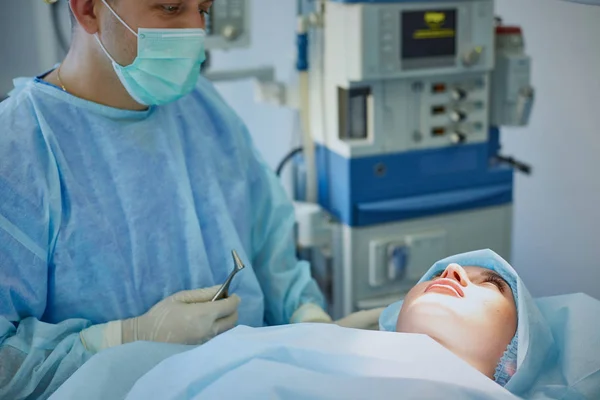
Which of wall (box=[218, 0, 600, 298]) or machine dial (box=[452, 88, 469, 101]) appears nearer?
wall (box=[218, 0, 600, 298])

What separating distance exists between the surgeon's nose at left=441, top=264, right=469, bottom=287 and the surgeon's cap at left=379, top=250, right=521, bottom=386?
0.08 feet

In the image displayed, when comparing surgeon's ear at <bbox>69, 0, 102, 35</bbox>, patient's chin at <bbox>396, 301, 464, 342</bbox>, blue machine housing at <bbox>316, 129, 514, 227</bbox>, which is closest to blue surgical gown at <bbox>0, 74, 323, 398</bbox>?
surgeon's ear at <bbox>69, 0, 102, 35</bbox>

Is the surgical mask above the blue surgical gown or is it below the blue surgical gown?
above

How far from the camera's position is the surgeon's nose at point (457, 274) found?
1390 mm

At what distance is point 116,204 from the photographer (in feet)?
4.80

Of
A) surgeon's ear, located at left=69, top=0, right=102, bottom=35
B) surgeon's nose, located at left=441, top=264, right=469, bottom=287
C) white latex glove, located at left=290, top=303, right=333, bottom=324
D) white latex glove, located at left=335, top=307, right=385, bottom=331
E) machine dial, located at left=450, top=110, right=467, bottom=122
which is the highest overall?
surgeon's ear, located at left=69, top=0, right=102, bottom=35

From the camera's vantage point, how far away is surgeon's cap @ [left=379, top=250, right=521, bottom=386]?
1303 mm

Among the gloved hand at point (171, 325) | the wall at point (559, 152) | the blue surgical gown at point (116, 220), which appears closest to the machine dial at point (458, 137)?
the wall at point (559, 152)

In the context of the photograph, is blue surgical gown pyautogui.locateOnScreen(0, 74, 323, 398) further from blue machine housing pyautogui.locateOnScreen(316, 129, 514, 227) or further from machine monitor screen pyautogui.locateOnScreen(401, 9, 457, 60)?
machine monitor screen pyautogui.locateOnScreen(401, 9, 457, 60)

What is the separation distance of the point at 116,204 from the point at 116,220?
0.10 ft

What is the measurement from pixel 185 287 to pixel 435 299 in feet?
1.59

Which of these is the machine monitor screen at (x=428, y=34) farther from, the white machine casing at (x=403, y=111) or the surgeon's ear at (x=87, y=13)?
the surgeon's ear at (x=87, y=13)

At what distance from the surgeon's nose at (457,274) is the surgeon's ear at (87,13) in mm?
775

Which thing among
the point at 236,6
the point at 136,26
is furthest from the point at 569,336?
the point at 236,6
